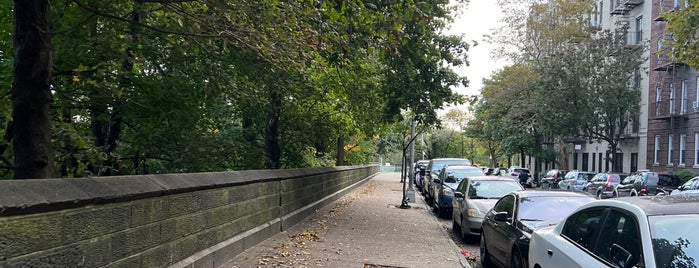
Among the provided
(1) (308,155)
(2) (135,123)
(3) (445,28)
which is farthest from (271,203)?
(1) (308,155)

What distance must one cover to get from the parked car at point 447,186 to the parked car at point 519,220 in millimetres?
7314

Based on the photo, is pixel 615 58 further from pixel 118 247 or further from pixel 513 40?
pixel 118 247

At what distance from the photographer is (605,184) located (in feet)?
81.6

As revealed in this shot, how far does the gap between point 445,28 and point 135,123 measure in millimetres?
8579

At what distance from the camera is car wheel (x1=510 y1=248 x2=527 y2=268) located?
22.1 feet

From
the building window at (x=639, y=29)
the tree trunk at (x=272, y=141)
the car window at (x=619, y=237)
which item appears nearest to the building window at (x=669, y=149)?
the building window at (x=639, y=29)

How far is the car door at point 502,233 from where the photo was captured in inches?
296

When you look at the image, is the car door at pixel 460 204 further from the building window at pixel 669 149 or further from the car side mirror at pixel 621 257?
the building window at pixel 669 149

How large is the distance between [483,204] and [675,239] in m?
7.93

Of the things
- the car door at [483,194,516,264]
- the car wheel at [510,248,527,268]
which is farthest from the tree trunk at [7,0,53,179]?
the car door at [483,194,516,264]

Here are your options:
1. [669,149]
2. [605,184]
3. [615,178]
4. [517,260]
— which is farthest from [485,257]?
[669,149]

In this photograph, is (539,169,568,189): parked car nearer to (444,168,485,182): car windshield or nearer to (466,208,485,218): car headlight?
(444,168,485,182): car windshield

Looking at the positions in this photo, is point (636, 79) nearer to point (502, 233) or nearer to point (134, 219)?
point (502, 233)

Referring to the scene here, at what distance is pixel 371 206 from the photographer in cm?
1830
